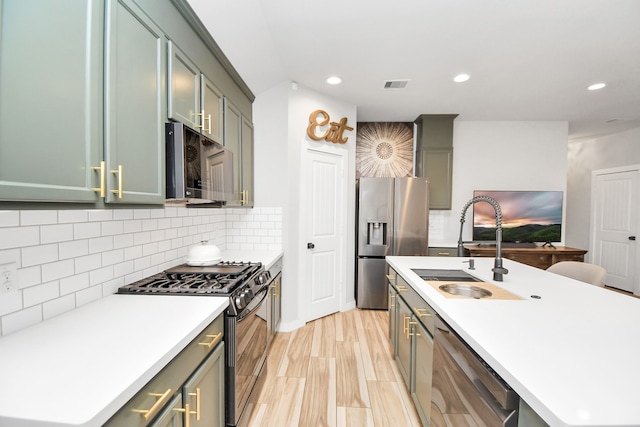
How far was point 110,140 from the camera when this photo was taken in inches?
41.3

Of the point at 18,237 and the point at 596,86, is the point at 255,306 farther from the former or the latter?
the point at 596,86

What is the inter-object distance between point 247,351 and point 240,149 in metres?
1.78

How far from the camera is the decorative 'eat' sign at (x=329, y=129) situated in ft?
10.5

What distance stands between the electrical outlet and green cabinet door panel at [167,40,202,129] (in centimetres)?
89

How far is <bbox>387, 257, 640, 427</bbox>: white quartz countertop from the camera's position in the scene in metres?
0.66

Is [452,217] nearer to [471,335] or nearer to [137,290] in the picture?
[471,335]

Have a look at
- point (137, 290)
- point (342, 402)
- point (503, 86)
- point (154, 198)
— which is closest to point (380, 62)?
point (503, 86)

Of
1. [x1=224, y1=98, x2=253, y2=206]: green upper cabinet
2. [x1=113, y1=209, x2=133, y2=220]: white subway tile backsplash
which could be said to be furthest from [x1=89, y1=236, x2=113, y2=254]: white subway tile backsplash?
[x1=224, y1=98, x2=253, y2=206]: green upper cabinet

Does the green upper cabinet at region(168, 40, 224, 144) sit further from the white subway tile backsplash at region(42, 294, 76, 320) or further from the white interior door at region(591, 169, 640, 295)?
the white interior door at region(591, 169, 640, 295)

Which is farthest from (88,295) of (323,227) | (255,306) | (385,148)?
(385,148)

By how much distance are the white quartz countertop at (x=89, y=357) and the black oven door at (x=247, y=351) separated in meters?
0.34

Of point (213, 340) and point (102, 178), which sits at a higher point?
point (102, 178)

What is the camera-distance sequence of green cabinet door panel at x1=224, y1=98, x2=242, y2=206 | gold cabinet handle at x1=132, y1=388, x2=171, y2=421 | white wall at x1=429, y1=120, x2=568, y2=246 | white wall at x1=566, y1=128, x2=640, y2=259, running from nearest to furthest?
gold cabinet handle at x1=132, y1=388, x2=171, y2=421 → green cabinet door panel at x1=224, y1=98, x2=242, y2=206 → white wall at x1=429, y1=120, x2=568, y2=246 → white wall at x1=566, y1=128, x2=640, y2=259

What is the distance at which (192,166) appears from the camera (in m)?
1.57
